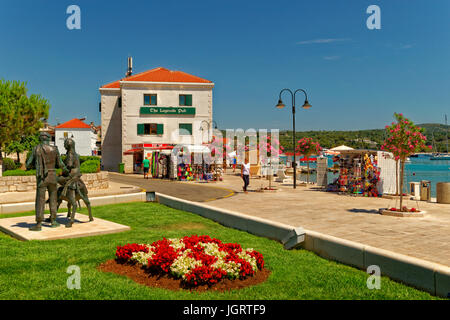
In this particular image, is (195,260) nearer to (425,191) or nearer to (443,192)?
(443,192)

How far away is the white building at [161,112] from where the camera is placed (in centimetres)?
4128

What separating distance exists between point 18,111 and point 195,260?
23780mm

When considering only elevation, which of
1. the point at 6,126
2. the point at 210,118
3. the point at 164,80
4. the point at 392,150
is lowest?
the point at 392,150

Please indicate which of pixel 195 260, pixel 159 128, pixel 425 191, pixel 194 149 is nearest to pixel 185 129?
pixel 159 128

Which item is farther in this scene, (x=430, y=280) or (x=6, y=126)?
(x=6, y=126)

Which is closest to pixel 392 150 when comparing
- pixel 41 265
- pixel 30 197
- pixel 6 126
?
pixel 41 265

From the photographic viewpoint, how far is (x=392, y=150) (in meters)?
12.5

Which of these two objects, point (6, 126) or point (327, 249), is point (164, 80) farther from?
point (327, 249)

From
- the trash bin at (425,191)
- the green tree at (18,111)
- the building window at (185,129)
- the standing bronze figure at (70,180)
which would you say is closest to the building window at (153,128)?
the building window at (185,129)

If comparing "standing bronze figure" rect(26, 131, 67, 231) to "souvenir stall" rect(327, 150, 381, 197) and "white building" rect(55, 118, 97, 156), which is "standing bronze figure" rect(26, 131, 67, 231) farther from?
"white building" rect(55, 118, 97, 156)

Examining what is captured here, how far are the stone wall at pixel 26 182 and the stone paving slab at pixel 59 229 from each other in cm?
870

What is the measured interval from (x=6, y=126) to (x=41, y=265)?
21.9 metres

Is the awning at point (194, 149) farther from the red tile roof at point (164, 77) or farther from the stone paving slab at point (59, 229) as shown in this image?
the stone paving slab at point (59, 229)

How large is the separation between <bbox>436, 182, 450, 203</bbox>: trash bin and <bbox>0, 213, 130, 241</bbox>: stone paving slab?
41.0 feet
